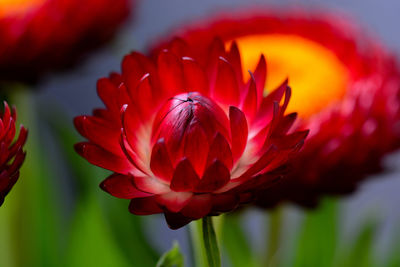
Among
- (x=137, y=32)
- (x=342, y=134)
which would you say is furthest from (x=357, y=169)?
(x=137, y=32)

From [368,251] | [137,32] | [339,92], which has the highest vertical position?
[137,32]

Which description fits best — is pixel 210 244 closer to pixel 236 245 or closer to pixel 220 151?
pixel 220 151

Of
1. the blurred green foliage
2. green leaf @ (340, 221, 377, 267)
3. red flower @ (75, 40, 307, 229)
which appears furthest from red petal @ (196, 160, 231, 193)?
green leaf @ (340, 221, 377, 267)

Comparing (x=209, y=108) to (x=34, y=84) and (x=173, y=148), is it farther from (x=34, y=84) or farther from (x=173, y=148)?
(x=34, y=84)

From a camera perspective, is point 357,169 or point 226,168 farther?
point 357,169

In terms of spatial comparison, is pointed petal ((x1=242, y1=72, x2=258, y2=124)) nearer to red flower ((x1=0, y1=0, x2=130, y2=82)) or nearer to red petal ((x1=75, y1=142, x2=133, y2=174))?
red petal ((x1=75, y1=142, x2=133, y2=174))

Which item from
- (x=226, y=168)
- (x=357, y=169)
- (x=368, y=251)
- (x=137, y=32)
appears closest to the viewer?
(x=226, y=168)
